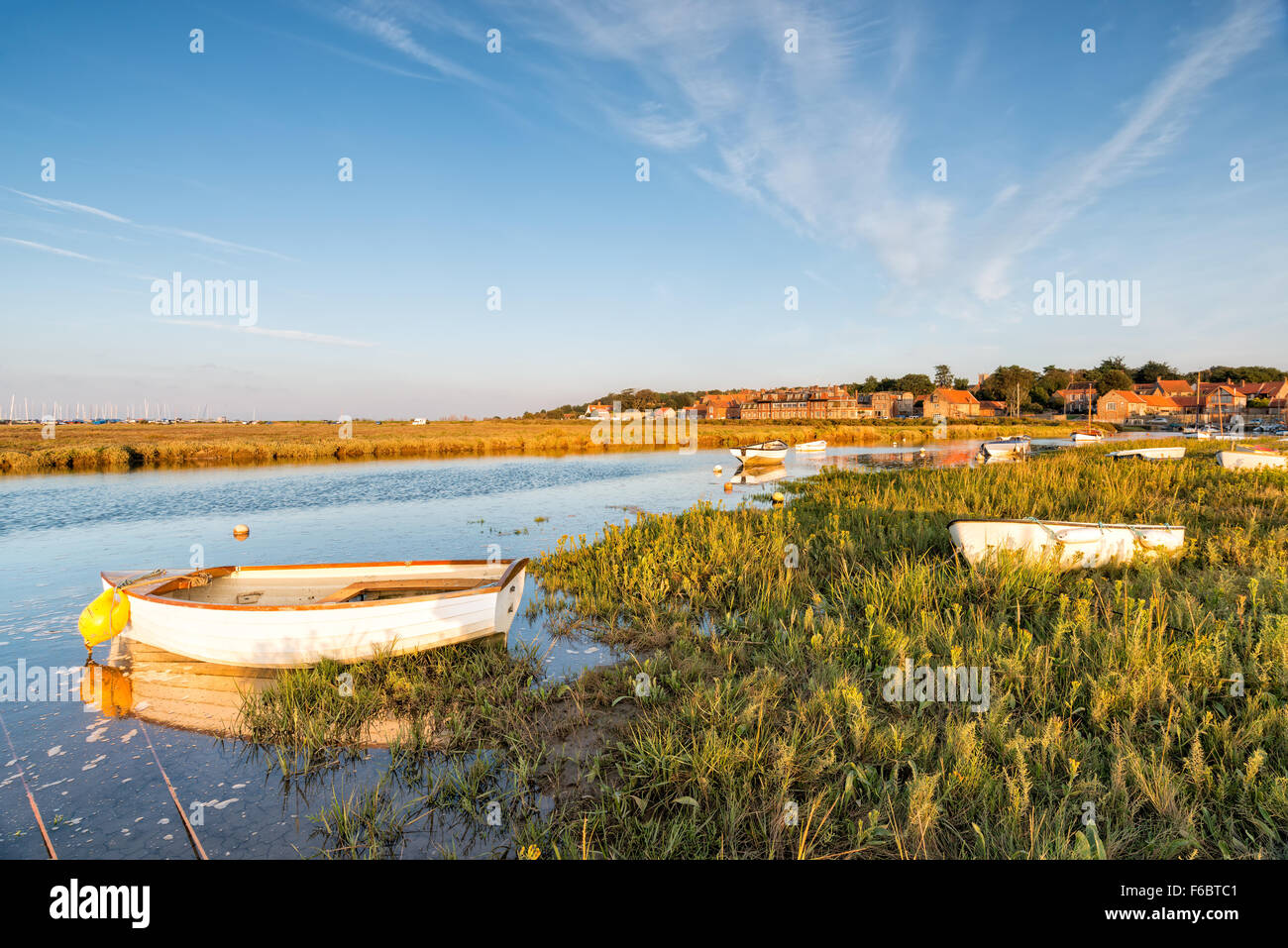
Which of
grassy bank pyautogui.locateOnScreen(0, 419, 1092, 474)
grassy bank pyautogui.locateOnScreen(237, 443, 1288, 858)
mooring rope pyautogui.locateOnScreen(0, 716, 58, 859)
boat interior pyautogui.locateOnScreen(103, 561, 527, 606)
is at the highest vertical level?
grassy bank pyautogui.locateOnScreen(0, 419, 1092, 474)

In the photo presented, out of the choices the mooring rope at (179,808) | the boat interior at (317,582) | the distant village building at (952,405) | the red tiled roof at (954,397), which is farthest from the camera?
the red tiled roof at (954,397)

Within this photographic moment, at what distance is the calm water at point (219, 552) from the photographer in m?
5.48

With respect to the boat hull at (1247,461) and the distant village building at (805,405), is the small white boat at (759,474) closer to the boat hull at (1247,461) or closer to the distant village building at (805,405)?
the boat hull at (1247,461)

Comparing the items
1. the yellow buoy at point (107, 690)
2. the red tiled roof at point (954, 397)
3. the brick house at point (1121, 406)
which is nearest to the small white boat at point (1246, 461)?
the yellow buoy at point (107, 690)

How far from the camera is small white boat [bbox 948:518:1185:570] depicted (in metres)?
9.84

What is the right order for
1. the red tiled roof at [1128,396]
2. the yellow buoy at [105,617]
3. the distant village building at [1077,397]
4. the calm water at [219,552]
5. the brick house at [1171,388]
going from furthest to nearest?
1. the distant village building at [1077,397]
2. the brick house at [1171,388]
3. the red tiled roof at [1128,396]
4. the yellow buoy at [105,617]
5. the calm water at [219,552]

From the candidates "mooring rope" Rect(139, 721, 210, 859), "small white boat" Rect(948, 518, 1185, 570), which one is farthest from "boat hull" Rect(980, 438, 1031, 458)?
"mooring rope" Rect(139, 721, 210, 859)

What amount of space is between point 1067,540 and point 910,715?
6186mm

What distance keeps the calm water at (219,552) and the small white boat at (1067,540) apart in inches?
268

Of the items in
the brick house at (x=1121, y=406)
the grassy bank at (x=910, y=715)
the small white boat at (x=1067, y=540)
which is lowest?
the grassy bank at (x=910, y=715)

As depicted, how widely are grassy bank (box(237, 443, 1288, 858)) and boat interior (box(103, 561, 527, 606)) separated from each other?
1972 mm

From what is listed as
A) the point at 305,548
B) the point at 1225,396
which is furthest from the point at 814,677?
the point at 1225,396

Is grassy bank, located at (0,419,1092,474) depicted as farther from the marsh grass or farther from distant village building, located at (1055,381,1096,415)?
distant village building, located at (1055,381,1096,415)

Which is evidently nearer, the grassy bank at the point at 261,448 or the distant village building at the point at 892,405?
the grassy bank at the point at 261,448
